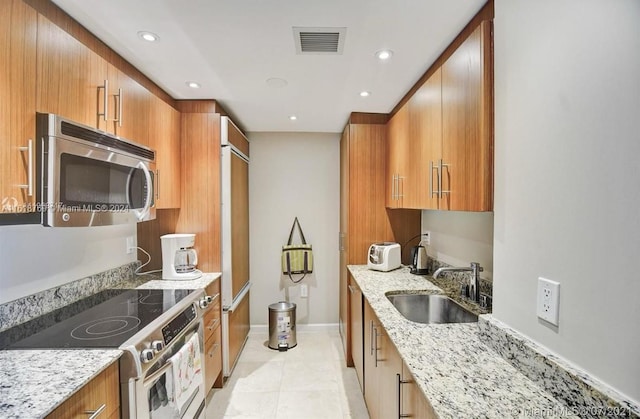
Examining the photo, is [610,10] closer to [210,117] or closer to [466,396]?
[466,396]

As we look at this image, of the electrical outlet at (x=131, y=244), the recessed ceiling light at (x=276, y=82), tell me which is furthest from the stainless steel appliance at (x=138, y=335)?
the recessed ceiling light at (x=276, y=82)

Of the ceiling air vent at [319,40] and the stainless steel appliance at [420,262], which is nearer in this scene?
the ceiling air vent at [319,40]

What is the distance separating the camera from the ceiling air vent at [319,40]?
57.7 inches

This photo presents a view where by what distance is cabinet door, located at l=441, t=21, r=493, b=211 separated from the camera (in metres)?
1.20

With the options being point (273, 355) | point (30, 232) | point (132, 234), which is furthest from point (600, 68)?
point (273, 355)

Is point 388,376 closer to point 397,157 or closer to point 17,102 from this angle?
point 397,157

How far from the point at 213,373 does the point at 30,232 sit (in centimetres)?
148

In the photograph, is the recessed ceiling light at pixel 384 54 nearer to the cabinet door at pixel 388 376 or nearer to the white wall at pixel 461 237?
the white wall at pixel 461 237

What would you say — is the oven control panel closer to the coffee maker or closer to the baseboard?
the coffee maker

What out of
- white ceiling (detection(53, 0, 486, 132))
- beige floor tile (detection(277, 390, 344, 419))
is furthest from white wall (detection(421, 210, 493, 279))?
beige floor tile (detection(277, 390, 344, 419))

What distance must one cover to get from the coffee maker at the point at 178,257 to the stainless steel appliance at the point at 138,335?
311 mm

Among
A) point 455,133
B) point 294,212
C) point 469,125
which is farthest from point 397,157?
point 294,212

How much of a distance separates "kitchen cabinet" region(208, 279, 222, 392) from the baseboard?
106 centimetres

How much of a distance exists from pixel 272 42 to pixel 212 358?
2.16 metres
